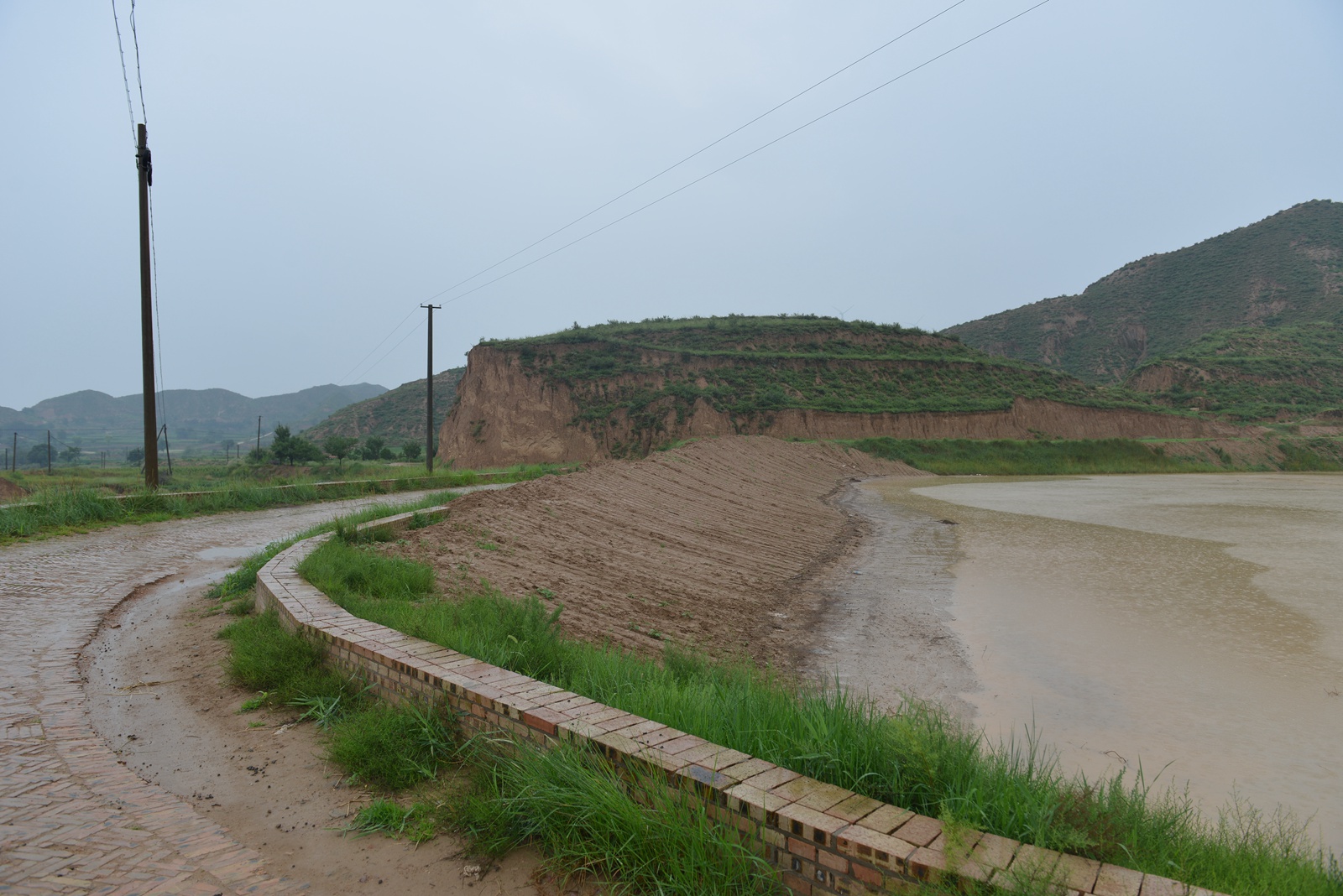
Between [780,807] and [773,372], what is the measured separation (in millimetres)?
55547

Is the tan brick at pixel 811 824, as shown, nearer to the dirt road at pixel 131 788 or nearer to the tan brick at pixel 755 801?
the tan brick at pixel 755 801

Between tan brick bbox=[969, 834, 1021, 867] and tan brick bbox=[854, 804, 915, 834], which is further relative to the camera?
tan brick bbox=[854, 804, 915, 834]

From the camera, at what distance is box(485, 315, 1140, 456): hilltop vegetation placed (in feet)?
174

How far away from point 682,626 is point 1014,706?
386cm

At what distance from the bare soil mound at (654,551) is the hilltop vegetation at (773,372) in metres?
30.5

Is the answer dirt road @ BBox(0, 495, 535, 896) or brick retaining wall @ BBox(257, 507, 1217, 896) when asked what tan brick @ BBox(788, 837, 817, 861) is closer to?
brick retaining wall @ BBox(257, 507, 1217, 896)

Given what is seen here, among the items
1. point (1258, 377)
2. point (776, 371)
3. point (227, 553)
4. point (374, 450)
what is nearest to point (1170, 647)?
point (227, 553)

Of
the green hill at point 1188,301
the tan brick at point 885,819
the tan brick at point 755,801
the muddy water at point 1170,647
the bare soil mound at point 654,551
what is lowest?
the muddy water at point 1170,647

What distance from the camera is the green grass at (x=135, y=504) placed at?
12.2 metres

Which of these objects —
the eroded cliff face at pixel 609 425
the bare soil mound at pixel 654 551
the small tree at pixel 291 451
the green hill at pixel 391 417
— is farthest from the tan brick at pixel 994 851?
the green hill at pixel 391 417

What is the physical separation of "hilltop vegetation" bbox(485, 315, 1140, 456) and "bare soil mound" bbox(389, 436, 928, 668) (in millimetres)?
30522

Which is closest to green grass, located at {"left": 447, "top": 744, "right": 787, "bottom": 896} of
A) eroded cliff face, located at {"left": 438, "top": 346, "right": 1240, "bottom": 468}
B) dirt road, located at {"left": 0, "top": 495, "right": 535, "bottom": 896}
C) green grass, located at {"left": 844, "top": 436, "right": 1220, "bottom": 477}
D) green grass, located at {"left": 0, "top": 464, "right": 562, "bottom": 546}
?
dirt road, located at {"left": 0, "top": 495, "right": 535, "bottom": 896}

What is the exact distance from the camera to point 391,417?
87000 millimetres

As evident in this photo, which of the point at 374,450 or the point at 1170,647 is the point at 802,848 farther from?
the point at 374,450
